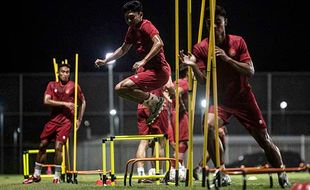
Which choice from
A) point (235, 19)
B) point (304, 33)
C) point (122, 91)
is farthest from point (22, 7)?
point (122, 91)

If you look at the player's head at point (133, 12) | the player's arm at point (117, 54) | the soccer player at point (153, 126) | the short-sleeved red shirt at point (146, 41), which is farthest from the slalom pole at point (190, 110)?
the soccer player at point (153, 126)

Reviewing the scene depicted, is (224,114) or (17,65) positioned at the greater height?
(17,65)

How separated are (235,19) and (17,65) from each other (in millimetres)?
10463

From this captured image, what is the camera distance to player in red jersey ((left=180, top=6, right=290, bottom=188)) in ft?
30.9

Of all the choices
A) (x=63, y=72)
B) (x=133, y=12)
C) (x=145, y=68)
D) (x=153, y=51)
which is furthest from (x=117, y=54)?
(x=63, y=72)

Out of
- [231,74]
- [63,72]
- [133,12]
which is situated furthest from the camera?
[63,72]

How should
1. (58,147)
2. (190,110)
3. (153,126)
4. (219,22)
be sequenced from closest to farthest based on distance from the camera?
1. (219,22)
2. (190,110)
3. (153,126)
4. (58,147)

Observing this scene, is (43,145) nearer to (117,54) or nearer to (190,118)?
(117,54)

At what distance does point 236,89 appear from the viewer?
9711mm

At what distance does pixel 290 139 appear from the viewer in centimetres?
2384

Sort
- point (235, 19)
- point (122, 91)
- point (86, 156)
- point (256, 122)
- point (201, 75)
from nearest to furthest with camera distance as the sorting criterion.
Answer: point (201, 75) → point (256, 122) → point (122, 91) → point (86, 156) → point (235, 19)

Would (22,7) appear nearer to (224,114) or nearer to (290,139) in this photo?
(290,139)

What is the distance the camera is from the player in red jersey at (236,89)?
9419mm

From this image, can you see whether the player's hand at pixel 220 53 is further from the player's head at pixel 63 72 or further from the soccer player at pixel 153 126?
the player's head at pixel 63 72
